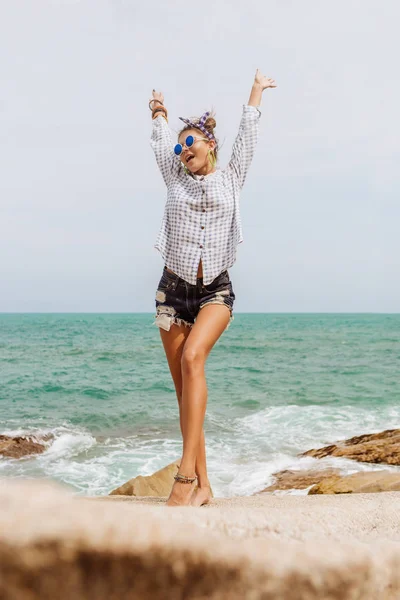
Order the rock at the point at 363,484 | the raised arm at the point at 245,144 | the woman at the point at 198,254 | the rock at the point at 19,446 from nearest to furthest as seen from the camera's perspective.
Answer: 1. the woman at the point at 198,254
2. the raised arm at the point at 245,144
3. the rock at the point at 363,484
4. the rock at the point at 19,446

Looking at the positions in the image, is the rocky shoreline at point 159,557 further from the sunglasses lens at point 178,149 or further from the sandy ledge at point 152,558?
the sunglasses lens at point 178,149

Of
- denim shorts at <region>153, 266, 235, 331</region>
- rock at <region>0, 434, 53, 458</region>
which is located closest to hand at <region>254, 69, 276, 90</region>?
denim shorts at <region>153, 266, 235, 331</region>

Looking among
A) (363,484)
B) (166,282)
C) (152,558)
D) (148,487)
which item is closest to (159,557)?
(152,558)

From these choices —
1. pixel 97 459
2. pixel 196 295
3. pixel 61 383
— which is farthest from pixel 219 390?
pixel 196 295

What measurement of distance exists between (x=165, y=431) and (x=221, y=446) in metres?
1.92

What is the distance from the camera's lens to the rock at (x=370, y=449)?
28.6 ft

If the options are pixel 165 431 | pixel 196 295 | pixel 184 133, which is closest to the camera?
pixel 196 295

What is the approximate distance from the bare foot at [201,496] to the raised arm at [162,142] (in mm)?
1989

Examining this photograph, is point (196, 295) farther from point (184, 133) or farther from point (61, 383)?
point (61, 383)

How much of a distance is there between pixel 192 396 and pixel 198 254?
856 millimetres

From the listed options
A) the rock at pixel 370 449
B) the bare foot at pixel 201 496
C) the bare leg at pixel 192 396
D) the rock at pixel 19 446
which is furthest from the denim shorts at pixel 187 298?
the rock at pixel 19 446

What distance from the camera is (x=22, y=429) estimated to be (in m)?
12.7

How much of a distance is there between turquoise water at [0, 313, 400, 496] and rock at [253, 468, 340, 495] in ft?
0.79

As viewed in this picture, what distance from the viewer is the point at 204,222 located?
11.4 feet
